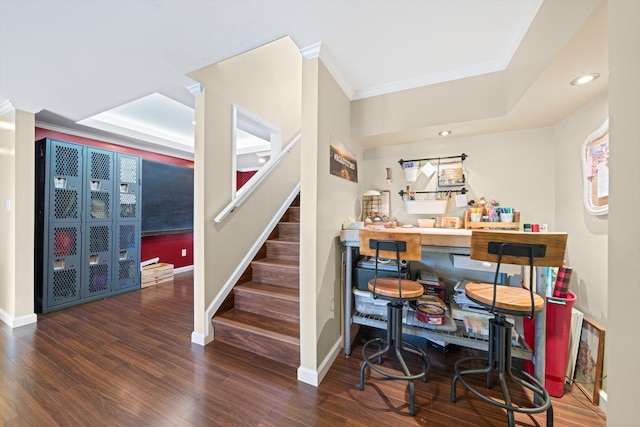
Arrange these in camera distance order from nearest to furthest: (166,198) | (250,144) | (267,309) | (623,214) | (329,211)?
1. (623,214)
2. (329,211)
3. (267,309)
4. (166,198)
5. (250,144)

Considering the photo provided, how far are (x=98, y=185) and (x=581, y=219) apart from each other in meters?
5.35

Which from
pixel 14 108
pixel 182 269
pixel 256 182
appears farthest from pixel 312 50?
pixel 182 269

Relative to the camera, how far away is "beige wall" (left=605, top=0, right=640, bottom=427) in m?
0.63

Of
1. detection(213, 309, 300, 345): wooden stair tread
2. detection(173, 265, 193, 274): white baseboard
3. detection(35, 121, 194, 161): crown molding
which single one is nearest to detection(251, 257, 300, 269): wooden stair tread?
detection(213, 309, 300, 345): wooden stair tread

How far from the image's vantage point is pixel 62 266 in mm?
3049

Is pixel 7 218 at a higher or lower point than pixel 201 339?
higher

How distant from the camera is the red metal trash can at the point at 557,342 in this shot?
1.57m

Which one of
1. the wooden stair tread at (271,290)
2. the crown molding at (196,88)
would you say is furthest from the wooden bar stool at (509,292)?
the crown molding at (196,88)

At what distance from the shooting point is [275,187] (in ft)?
10.9

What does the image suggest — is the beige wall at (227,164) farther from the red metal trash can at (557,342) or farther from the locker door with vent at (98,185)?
the red metal trash can at (557,342)

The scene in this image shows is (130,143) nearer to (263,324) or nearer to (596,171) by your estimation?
(263,324)

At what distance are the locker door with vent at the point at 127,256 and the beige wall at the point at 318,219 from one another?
346 cm

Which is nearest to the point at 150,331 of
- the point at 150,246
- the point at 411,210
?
the point at 150,246

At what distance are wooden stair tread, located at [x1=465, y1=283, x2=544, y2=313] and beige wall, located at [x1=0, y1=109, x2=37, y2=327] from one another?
4380 mm
